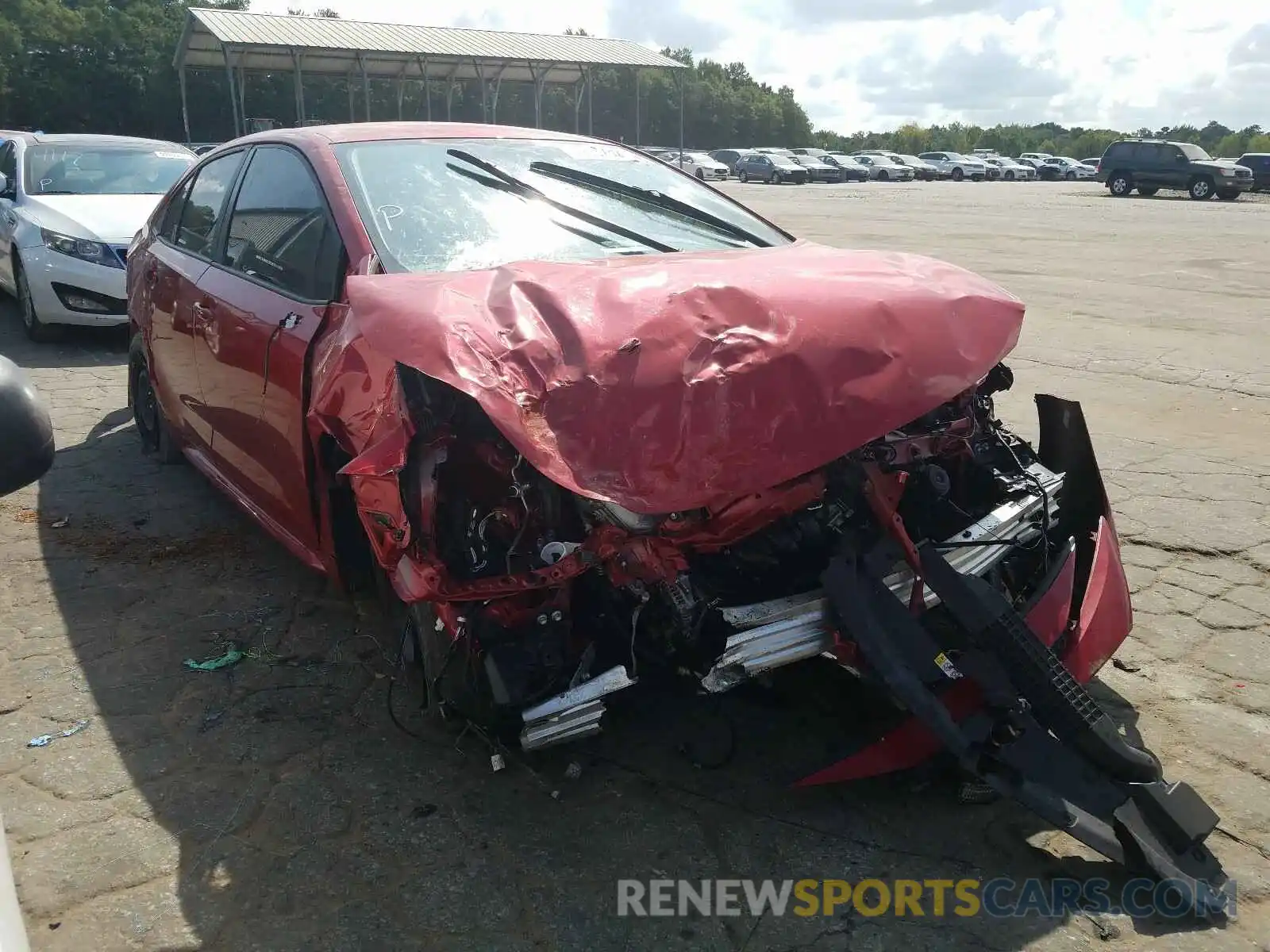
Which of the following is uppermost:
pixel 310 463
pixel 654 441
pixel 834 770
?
pixel 654 441

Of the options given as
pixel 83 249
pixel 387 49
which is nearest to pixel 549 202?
pixel 83 249

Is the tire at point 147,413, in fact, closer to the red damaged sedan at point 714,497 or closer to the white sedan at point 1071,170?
the red damaged sedan at point 714,497

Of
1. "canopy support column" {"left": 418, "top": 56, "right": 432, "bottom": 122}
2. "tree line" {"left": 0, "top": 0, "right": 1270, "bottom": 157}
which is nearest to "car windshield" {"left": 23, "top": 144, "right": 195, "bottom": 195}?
"canopy support column" {"left": 418, "top": 56, "right": 432, "bottom": 122}

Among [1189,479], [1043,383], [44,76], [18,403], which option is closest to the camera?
[18,403]

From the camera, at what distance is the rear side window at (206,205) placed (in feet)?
14.1

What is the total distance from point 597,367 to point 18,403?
118 cm

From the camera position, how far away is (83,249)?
7926 mm

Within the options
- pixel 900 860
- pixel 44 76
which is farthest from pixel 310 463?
pixel 44 76

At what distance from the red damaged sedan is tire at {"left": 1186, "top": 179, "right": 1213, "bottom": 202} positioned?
33.0 metres

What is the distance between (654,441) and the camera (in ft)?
7.41

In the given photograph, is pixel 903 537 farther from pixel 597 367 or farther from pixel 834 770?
pixel 597 367

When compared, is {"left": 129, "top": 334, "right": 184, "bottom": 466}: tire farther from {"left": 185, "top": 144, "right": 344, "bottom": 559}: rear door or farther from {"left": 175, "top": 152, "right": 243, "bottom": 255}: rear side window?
{"left": 185, "top": 144, "right": 344, "bottom": 559}: rear door

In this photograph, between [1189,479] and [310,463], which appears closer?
[310,463]

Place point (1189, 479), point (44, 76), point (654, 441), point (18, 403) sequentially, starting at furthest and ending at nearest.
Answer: point (44, 76) < point (1189, 479) < point (654, 441) < point (18, 403)
